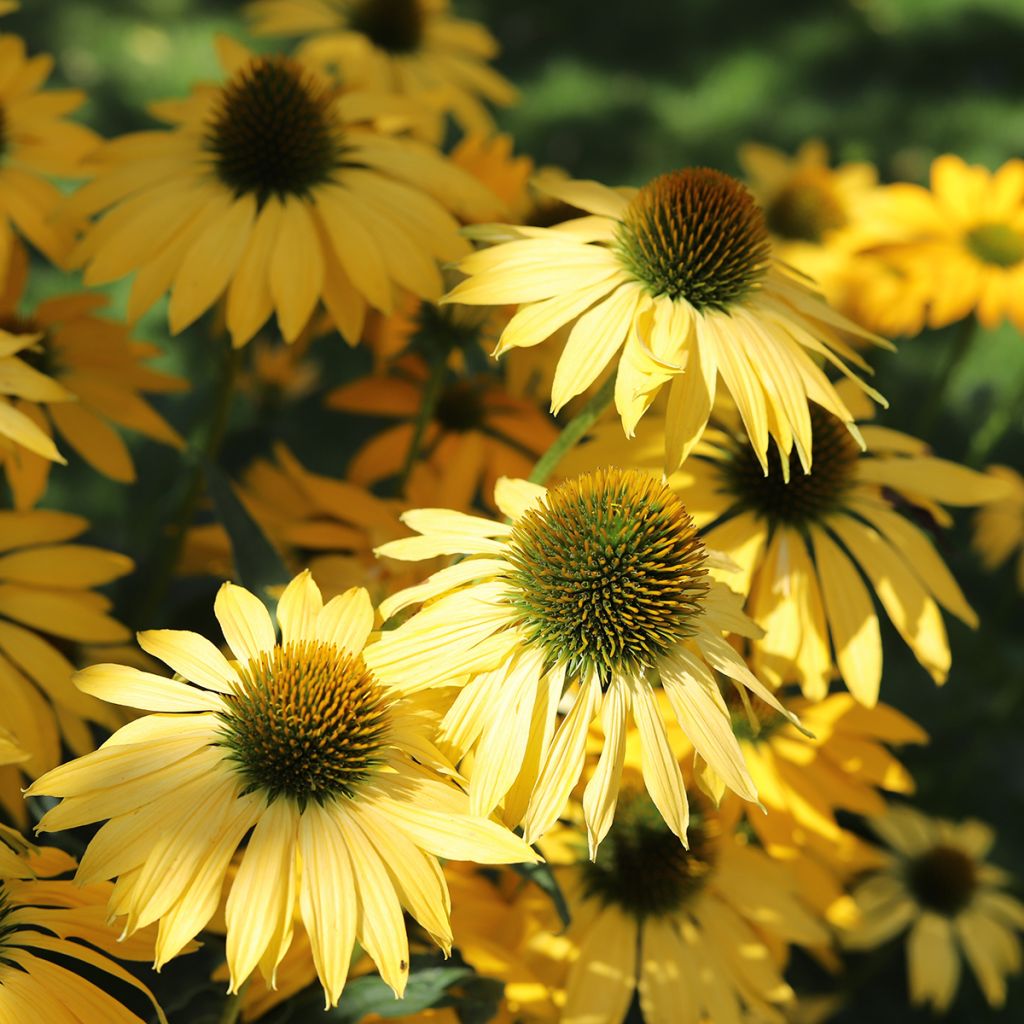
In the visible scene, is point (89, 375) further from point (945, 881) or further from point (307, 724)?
point (945, 881)

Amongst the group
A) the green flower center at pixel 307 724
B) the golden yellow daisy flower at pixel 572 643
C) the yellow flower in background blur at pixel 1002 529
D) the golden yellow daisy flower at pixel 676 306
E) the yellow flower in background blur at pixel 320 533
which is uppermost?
the yellow flower in background blur at pixel 1002 529

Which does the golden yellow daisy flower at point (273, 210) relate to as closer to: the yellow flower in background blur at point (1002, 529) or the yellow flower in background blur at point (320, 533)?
the yellow flower in background blur at point (320, 533)

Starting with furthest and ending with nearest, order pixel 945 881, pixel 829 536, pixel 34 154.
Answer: pixel 945 881
pixel 34 154
pixel 829 536

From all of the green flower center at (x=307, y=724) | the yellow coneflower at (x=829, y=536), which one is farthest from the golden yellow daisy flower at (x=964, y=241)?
the green flower center at (x=307, y=724)

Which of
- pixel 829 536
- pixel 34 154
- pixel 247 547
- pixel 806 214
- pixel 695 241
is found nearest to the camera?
pixel 695 241

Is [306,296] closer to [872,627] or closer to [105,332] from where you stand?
[105,332]

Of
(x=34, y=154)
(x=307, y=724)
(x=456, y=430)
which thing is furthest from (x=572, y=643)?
(x=34, y=154)
